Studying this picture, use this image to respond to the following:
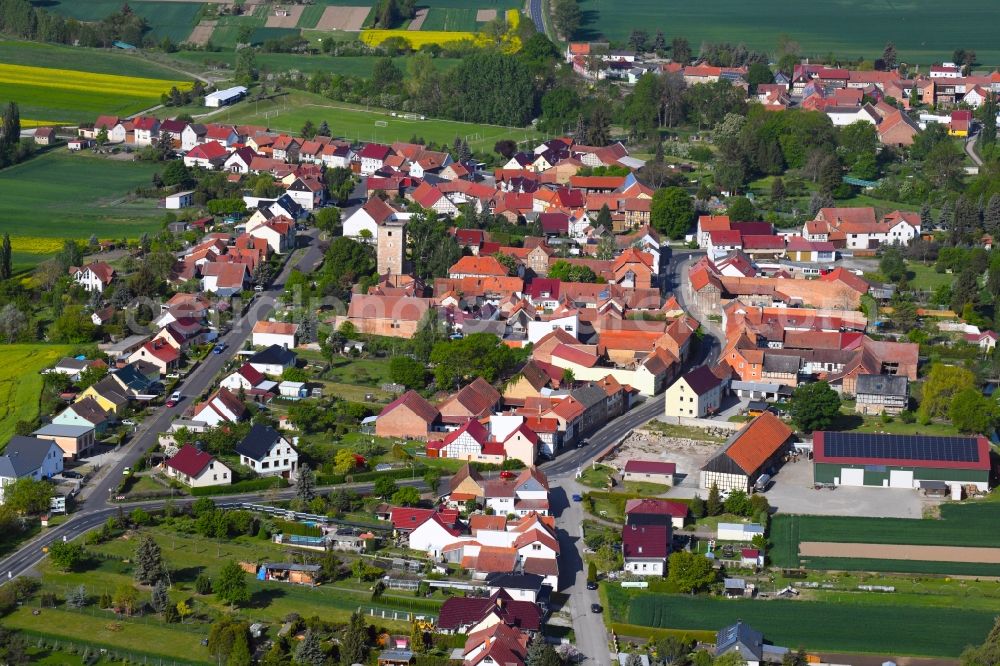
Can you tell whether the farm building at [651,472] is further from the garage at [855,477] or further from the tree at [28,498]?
the tree at [28,498]

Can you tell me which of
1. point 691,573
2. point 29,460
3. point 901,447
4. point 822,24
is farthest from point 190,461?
point 822,24

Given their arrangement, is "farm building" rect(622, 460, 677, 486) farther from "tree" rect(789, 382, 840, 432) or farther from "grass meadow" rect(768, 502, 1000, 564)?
"tree" rect(789, 382, 840, 432)

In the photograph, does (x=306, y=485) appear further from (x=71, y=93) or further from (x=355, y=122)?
(x=71, y=93)

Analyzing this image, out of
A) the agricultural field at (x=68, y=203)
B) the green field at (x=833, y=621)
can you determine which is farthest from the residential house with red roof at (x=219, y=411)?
the agricultural field at (x=68, y=203)

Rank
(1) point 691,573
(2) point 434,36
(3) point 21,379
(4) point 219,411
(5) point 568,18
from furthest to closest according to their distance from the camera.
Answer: (5) point 568,18
(2) point 434,36
(3) point 21,379
(4) point 219,411
(1) point 691,573

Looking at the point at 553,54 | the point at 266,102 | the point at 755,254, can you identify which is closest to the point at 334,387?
the point at 755,254

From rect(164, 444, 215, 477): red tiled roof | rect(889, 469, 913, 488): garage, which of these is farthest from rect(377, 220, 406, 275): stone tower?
rect(889, 469, 913, 488): garage
